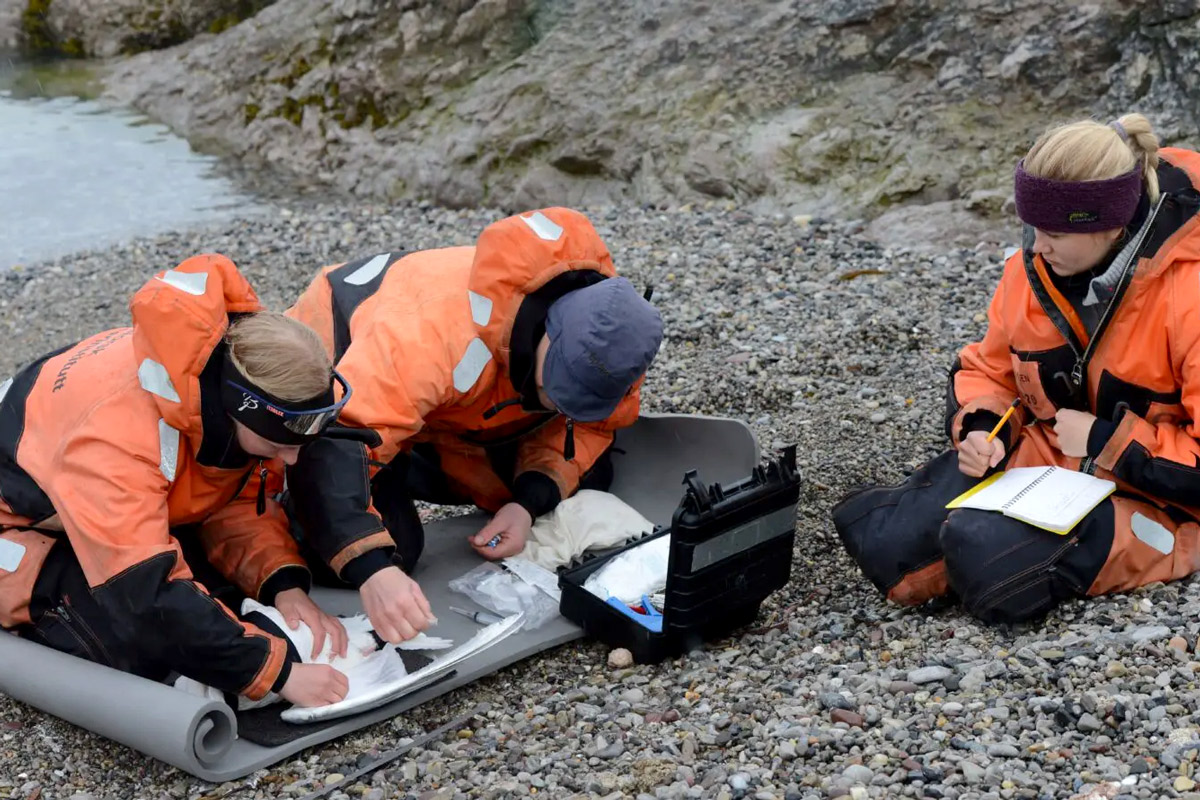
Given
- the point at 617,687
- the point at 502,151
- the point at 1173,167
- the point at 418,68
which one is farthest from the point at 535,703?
the point at 418,68

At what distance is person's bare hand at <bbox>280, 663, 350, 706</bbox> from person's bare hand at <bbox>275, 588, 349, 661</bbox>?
0.16 metres

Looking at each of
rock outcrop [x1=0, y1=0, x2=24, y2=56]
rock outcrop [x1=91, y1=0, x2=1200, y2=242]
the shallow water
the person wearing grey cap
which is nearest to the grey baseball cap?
the person wearing grey cap

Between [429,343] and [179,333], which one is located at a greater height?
[179,333]

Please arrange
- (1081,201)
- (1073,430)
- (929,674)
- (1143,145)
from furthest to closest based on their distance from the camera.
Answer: (1073,430), (1143,145), (1081,201), (929,674)

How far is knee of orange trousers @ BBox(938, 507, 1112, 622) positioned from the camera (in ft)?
11.2

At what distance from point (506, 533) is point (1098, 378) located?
181 centimetres

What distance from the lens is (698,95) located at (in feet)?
29.8

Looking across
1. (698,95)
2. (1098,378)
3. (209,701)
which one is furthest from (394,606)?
(698,95)

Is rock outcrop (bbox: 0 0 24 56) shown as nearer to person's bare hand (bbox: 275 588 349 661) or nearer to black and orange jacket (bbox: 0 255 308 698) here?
black and orange jacket (bbox: 0 255 308 698)

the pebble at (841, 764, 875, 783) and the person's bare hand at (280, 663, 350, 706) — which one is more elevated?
the pebble at (841, 764, 875, 783)

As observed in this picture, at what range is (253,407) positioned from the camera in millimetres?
3074

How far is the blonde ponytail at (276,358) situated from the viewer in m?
3.06

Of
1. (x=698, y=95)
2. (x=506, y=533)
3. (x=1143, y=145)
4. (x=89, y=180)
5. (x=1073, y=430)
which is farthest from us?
(x=89, y=180)

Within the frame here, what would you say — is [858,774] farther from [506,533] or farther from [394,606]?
[506,533]
